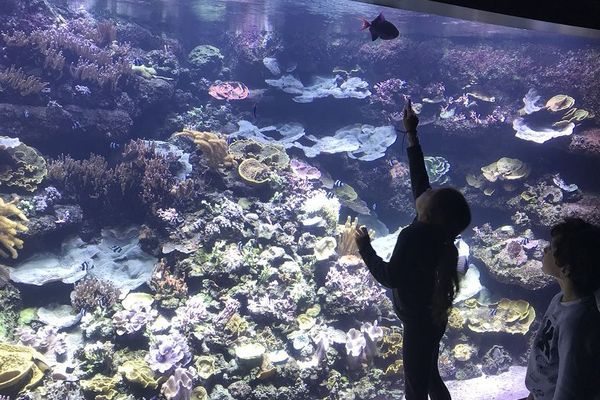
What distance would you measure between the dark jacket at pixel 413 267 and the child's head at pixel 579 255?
1.88ft

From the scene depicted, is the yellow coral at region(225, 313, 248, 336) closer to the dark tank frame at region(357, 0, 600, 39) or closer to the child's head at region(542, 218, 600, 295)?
the child's head at region(542, 218, 600, 295)

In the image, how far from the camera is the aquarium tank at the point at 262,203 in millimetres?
5266

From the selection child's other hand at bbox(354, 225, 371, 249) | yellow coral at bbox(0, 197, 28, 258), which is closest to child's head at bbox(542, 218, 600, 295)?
child's other hand at bbox(354, 225, 371, 249)

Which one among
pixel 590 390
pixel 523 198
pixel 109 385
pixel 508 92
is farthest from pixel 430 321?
pixel 508 92

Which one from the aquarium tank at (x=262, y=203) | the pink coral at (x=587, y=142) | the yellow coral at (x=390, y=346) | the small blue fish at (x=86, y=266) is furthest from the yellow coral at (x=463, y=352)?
the small blue fish at (x=86, y=266)

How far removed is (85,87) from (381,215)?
8.54m

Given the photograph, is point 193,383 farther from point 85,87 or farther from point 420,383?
point 85,87

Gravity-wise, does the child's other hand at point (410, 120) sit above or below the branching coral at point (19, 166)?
above

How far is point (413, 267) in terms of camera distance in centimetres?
232

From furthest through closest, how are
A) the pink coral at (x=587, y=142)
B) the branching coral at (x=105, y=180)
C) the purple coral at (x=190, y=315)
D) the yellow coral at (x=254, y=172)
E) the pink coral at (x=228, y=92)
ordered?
the pink coral at (x=228, y=92)
the pink coral at (x=587, y=142)
the branching coral at (x=105, y=180)
the yellow coral at (x=254, y=172)
the purple coral at (x=190, y=315)

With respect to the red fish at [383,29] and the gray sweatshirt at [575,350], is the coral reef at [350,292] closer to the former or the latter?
the red fish at [383,29]

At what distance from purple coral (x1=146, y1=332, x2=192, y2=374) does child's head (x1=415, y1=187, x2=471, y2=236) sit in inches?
151

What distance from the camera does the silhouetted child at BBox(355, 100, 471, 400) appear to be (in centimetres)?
230

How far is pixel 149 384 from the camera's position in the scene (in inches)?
180
